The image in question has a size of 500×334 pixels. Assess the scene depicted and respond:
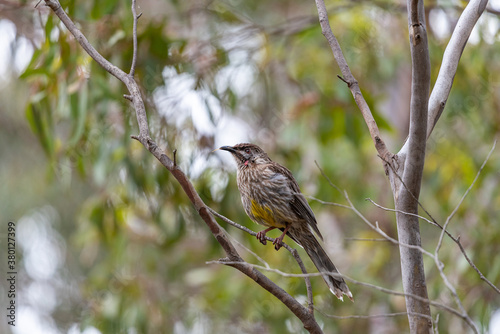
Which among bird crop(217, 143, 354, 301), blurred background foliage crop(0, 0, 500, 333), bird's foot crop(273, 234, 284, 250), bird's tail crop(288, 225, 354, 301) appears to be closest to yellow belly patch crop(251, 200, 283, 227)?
bird crop(217, 143, 354, 301)

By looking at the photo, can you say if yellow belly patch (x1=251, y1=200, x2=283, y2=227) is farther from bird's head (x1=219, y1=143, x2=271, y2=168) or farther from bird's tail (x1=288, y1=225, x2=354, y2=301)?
bird's head (x1=219, y1=143, x2=271, y2=168)

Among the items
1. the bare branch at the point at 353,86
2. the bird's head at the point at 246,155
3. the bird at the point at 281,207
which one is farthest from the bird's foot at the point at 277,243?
the bird's head at the point at 246,155

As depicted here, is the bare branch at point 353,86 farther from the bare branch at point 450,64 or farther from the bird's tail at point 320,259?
the bird's tail at point 320,259

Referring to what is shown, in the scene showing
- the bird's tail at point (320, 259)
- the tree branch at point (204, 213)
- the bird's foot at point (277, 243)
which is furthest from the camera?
the bird's tail at point (320, 259)

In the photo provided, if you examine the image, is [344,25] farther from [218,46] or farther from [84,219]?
[84,219]

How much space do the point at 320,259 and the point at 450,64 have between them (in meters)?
1.91

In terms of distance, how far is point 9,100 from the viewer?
9.77 metres

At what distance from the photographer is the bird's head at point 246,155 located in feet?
16.5

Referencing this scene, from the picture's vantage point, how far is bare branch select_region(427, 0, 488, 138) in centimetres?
297

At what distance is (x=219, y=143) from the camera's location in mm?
6152

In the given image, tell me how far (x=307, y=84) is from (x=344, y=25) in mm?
839

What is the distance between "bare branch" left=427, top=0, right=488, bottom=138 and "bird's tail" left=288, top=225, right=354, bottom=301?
58.0 inches

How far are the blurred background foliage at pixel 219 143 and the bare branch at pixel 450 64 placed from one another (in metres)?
2.84

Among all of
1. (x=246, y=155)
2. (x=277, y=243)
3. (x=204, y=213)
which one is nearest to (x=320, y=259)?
(x=277, y=243)
